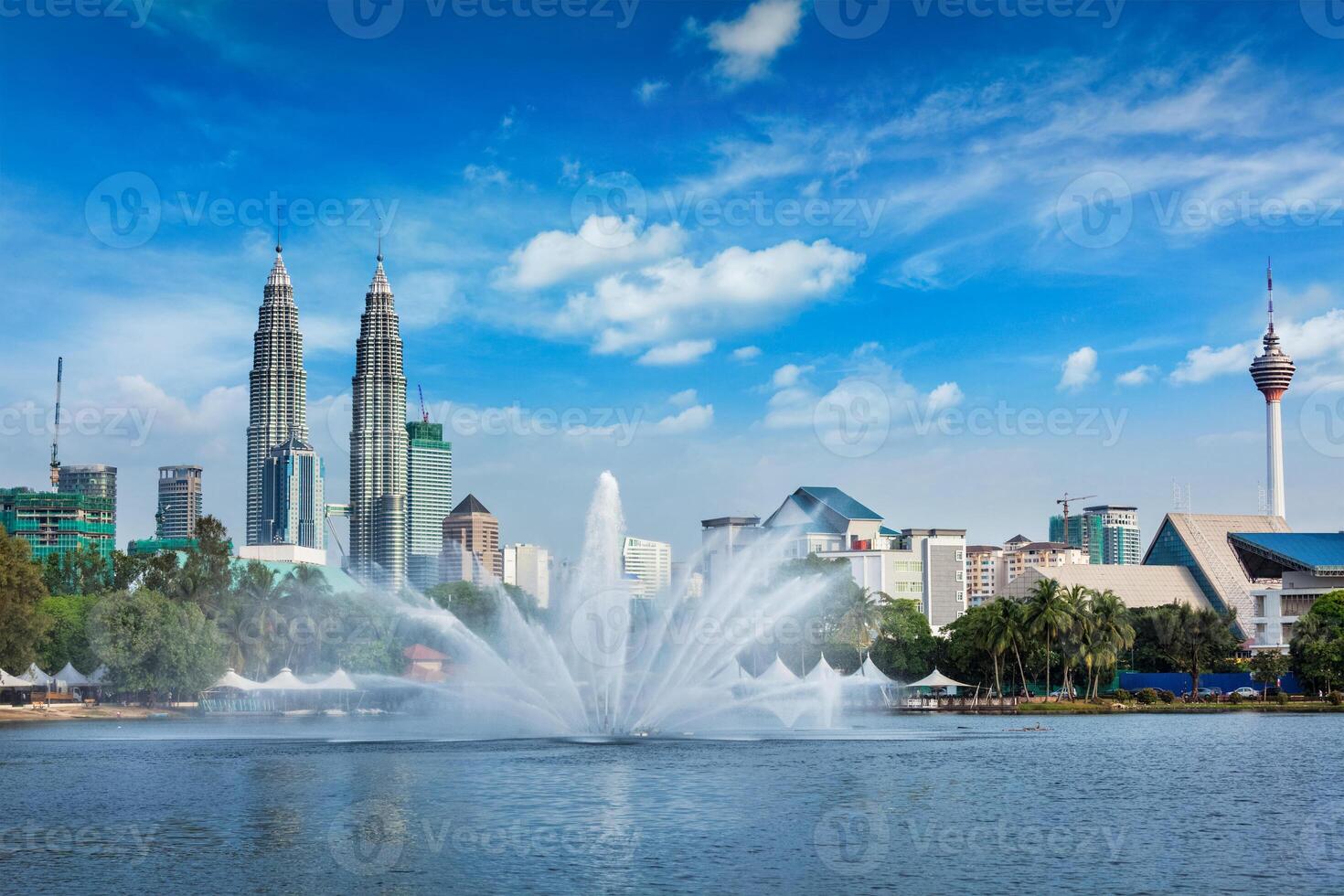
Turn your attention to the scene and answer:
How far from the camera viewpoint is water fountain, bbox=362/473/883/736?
2965 inches

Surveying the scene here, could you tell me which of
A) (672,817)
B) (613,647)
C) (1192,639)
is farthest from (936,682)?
(672,817)

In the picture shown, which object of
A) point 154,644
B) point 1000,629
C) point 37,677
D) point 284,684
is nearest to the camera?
point 154,644

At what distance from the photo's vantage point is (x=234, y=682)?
459 ft

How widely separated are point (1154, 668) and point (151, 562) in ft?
412

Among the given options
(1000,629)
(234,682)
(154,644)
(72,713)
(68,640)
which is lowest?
(72,713)

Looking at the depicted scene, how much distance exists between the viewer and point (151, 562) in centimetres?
16600

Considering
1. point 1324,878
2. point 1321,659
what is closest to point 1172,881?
point 1324,878

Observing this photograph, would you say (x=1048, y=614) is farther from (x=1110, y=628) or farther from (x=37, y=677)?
(x=37, y=677)

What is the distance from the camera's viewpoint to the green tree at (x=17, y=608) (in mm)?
129250

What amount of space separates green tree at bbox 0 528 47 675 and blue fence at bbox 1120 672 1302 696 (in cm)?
12166

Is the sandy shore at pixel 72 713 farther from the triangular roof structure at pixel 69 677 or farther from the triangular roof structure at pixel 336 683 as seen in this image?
the triangular roof structure at pixel 336 683

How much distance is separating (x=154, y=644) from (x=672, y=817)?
324 ft

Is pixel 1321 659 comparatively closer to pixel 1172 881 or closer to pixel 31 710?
pixel 1172 881

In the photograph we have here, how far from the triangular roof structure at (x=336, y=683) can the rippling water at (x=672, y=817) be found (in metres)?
49.4
